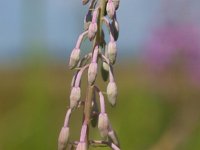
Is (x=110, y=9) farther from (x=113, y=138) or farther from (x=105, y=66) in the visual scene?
(x=113, y=138)

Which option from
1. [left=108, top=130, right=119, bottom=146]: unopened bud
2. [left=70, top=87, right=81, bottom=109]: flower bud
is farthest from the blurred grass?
[left=70, top=87, right=81, bottom=109]: flower bud

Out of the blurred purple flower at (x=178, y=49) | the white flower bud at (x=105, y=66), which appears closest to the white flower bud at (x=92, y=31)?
the white flower bud at (x=105, y=66)

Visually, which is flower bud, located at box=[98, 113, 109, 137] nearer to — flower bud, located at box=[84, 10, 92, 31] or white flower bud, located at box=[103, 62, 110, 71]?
white flower bud, located at box=[103, 62, 110, 71]

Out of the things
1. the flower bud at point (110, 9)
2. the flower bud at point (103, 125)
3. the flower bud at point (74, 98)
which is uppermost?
the flower bud at point (110, 9)

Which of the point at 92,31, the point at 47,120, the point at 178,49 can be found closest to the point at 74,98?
the point at 92,31

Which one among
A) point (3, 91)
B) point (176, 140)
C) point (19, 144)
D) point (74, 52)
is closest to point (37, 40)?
point (19, 144)

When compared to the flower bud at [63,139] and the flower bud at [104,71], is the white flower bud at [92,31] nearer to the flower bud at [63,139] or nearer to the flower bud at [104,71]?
the flower bud at [104,71]
